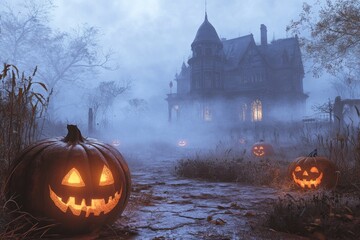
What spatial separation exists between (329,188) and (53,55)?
36647 millimetres

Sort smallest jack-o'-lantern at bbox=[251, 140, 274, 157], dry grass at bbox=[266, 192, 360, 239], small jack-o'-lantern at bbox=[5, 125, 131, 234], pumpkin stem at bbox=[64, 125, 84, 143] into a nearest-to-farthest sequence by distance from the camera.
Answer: small jack-o'-lantern at bbox=[5, 125, 131, 234]
dry grass at bbox=[266, 192, 360, 239]
pumpkin stem at bbox=[64, 125, 84, 143]
smallest jack-o'-lantern at bbox=[251, 140, 274, 157]

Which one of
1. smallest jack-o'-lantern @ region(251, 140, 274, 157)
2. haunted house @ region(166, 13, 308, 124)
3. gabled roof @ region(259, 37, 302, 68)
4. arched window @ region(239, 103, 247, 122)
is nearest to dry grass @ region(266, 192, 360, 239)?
smallest jack-o'-lantern @ region(251, 140, 274, 157)

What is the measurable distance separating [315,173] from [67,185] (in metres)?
4.61

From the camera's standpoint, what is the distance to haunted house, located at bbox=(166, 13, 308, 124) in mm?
34625

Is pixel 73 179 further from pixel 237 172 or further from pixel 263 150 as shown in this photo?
pixel 263 150

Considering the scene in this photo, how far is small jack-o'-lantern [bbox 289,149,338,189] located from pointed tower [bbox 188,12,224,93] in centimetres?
3035

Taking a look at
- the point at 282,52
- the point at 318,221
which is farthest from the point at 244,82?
the point at 318,221

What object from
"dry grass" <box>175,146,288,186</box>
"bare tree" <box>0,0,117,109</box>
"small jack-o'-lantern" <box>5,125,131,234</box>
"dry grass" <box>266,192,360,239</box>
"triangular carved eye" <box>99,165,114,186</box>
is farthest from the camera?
"bare tree" <box>0,0,117,109</box>

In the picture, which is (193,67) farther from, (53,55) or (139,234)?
(139,234)

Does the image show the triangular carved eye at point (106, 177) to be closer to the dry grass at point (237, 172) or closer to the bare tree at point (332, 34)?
the dry grass at point (237, 172)

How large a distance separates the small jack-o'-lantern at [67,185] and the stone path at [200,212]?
494 millimetres

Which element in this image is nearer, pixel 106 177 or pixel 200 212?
pixel 106 177

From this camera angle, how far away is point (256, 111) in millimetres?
34094

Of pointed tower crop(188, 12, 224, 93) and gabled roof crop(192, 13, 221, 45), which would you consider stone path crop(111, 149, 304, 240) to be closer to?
pointed tower crop(188, 12, 224, 93)
